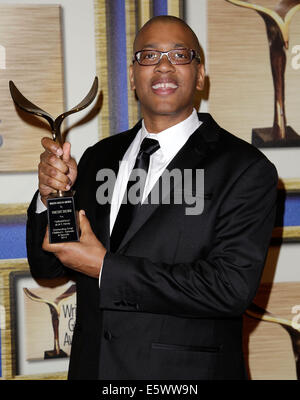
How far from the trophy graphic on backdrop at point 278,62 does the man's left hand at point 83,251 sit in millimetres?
1032

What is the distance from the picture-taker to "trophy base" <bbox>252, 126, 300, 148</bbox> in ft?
7.06

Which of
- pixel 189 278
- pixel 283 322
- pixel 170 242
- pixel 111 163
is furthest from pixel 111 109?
pixel 283 322

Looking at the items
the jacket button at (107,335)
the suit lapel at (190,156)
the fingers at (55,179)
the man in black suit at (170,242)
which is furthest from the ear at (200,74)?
the jacket button at (107,335)

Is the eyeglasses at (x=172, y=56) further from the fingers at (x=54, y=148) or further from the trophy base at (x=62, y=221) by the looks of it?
the trophy base at (x=62, y=221)

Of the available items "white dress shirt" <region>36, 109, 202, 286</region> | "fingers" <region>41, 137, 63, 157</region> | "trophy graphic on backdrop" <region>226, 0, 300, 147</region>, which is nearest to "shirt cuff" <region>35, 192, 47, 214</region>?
"white dress shirt" <region>36, 109, 202, 286</region>

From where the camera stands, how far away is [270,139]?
2160mm

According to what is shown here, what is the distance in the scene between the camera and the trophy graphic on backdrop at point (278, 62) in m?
2.11

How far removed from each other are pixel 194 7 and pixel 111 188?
0.90 m

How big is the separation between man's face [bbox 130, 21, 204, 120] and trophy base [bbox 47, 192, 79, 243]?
44cm

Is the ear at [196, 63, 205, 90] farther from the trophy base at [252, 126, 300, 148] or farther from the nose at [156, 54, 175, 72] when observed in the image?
the trophy base at [252, 126, 300, 148]

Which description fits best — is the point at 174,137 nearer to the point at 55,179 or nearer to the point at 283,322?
the point at 55,179

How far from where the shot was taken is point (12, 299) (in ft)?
6.72
